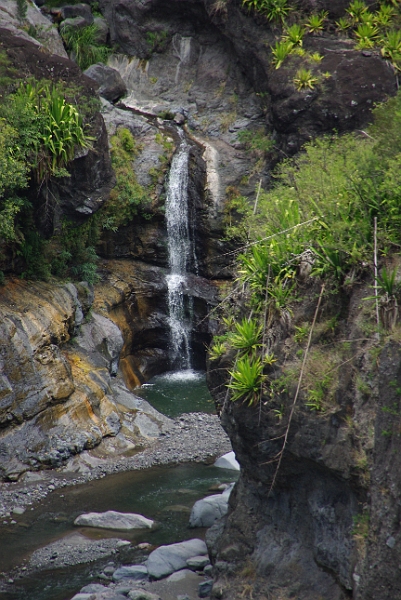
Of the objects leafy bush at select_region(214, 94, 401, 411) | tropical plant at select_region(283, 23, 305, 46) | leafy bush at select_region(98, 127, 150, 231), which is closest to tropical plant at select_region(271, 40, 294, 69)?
tropical plant at select_region(283, 23, 305, 46)

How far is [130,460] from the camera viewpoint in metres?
14.4

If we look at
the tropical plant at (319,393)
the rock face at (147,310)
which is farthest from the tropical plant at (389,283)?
the rock face at (147,310)

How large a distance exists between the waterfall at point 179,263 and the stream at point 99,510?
297 inches

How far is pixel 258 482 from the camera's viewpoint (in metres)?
8.20

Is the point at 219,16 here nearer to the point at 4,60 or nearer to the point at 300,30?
the point at 300,30

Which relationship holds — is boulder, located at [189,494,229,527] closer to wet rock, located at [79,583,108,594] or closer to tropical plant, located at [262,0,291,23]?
wet rock, located at [79,583,108,594]

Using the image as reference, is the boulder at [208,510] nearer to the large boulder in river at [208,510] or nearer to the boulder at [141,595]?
the large boulder in river at [208,510]

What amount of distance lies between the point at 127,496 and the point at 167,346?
30.1 ft

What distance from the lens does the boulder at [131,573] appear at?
9609 millimetres

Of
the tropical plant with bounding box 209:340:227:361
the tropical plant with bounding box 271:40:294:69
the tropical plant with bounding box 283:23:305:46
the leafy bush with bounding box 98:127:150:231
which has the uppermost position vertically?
the tropical plant with bounding box 283:23:305:46

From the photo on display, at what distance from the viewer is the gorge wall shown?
22.0 ft

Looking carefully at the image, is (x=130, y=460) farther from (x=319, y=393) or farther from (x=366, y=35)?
(x=366, y=35)

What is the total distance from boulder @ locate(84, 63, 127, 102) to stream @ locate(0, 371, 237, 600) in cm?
1643

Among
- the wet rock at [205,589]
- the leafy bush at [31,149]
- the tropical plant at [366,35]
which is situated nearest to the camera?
the wet rock at [205,589]
